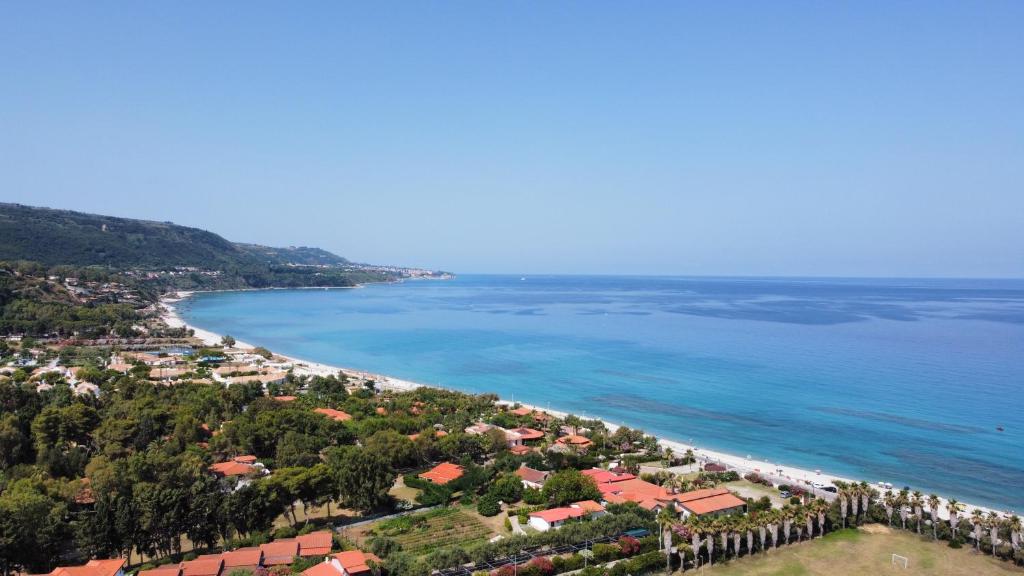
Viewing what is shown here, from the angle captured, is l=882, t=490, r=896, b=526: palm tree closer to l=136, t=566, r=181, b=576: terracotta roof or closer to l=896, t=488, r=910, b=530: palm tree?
l=896, t=488, r=910, b=530: palm tree

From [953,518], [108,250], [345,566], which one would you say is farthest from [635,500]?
[108,250]

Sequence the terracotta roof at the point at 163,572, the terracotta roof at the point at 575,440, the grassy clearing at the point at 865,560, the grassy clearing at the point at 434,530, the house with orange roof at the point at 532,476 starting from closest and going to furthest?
the terracotta roof at the point at 163,572 → the grassy clearing at the point at 865,560 → the grassy clearing at the point at 434,530 → the house with orange roof at the point at 532,476 → the terracotta roof at the point at 575,440

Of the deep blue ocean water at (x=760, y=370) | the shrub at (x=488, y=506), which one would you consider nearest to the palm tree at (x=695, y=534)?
the shrub at (x=488, y=506)

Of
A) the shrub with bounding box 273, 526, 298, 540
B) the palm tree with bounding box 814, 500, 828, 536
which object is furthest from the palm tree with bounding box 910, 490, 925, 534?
the shrub with bounding box 273, 526, 298, 540

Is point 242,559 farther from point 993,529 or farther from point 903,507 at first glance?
point 993,529

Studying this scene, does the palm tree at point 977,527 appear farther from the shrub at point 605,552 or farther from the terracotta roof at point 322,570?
the terracotta roof at point 322,570

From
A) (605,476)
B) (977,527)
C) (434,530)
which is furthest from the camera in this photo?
(605,476)

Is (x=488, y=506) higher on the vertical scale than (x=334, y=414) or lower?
lower
